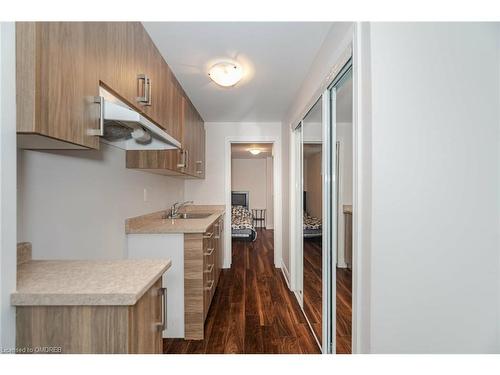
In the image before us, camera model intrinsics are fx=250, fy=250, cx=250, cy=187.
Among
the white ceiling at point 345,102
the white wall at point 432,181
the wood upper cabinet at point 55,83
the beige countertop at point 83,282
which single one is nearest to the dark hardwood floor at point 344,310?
the white wall at point 432,181

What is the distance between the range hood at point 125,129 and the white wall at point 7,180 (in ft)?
0.91

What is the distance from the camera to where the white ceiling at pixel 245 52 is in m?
1.65

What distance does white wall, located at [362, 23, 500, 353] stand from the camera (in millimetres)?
1055

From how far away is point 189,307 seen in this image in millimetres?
2123

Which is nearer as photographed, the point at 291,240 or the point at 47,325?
the point at 47,325

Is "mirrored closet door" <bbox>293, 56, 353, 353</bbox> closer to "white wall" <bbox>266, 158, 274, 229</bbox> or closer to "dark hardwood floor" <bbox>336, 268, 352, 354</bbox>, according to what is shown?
"dark hardwood floor" <bbox>336, 268, 352, 354</bbox>

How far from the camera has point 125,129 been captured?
1.48 metres

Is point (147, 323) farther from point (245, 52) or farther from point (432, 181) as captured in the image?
point (245, 52)

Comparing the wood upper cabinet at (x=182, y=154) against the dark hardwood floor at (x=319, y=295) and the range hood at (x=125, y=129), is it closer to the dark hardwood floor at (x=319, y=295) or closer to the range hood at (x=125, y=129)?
the range hood at (x=125, y=129)

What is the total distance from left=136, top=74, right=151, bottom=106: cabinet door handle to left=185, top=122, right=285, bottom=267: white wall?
2472 millimetres

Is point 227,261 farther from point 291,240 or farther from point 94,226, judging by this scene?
point 94,226

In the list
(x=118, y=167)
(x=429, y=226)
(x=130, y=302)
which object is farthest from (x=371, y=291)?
(x=118, y=167)

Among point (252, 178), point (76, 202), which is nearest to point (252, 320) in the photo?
point (76, 202)

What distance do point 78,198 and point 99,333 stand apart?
3.09 feet
